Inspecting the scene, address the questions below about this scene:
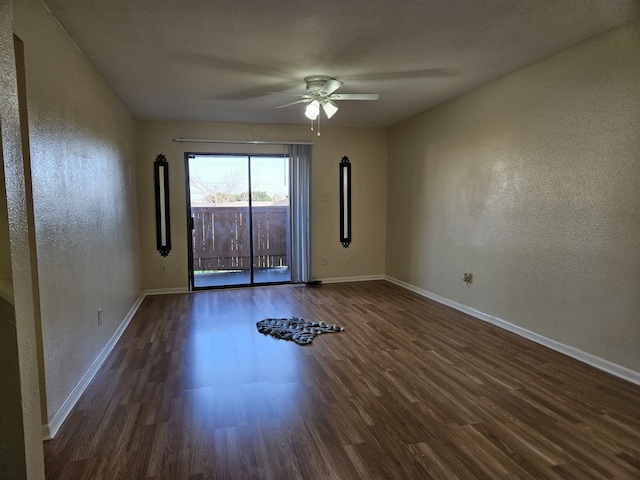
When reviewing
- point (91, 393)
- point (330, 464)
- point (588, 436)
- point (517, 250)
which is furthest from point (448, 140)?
point (91, 393)

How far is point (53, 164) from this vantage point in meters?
2.21

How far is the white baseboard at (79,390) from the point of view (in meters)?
2.04

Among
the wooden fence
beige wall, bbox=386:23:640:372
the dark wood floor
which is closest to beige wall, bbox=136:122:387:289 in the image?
the wooden fence

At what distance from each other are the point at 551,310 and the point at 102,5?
13.0ft

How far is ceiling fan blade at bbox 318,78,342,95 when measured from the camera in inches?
133

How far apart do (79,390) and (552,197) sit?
3.85 meters

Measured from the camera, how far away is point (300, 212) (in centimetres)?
584

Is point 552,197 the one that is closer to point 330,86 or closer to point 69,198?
point 330,86

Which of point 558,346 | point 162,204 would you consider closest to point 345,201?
point 162,204

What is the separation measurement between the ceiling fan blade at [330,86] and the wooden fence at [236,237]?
102 inches

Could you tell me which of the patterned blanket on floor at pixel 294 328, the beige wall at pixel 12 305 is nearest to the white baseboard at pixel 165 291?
the patterned blanket on floor at pixel 294 328

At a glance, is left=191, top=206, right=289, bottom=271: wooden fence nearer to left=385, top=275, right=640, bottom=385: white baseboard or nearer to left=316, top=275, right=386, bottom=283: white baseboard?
left=316, top=275, right=386, bottom=283: white baseboard

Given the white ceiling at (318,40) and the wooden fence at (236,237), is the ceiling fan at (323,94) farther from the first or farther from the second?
the wooden fence at (236,237)

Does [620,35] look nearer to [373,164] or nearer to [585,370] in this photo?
[585,370]
